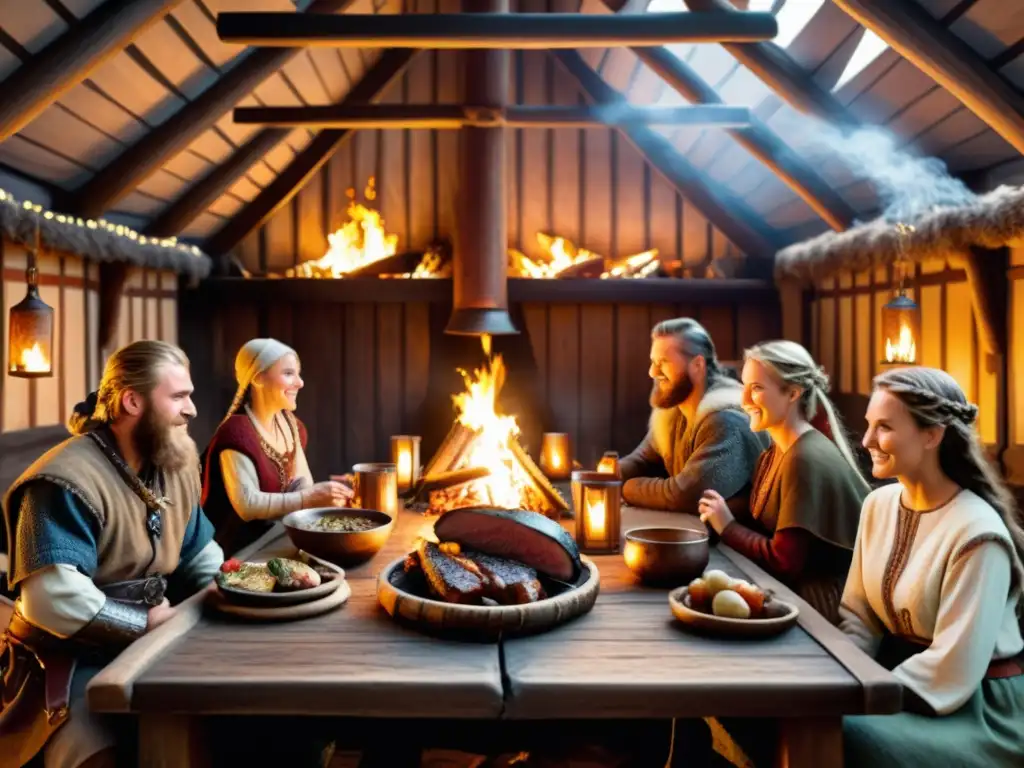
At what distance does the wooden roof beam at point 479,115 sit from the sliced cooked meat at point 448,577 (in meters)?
3.99

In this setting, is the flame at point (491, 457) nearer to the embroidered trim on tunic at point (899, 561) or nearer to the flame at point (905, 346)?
the embroidered trim on tunic at point (899, 561)

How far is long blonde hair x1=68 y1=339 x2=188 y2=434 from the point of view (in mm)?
2400

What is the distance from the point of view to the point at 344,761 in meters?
3.05

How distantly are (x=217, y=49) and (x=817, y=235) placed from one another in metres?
4.33

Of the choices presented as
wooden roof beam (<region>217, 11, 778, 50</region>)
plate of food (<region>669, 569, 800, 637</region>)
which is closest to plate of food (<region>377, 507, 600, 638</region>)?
plate of food (<region>669, 569, 800, 637</region>)

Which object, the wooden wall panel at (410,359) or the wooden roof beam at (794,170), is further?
the wooden wall panel at (410,359)

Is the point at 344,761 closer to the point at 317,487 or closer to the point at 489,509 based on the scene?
the point at 317,487

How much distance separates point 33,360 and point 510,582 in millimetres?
3000

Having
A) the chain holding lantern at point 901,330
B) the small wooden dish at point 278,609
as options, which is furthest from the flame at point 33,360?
the chain holding lantern at point 901,330

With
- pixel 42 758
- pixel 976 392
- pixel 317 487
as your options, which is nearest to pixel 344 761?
pixel 317 487

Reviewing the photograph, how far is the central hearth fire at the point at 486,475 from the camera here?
137 inches

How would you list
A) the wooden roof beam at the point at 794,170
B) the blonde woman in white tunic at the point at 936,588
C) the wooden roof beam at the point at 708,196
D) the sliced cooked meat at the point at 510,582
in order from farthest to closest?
the wooden roof beam at the point at 708,196, the wooden roof beam at the point at 794,170, the sliced cooked meat at the point at 510,582, the blonde woman in white tunic at the point at 936,588

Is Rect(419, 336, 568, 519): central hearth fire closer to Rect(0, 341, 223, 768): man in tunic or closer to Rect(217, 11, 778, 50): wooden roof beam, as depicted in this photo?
Rect(0, 341, 223, 768): man in tunic

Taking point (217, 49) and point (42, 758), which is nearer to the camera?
point (42, 758)
